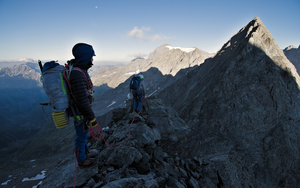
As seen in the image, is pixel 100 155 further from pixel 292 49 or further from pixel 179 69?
pixel 292 49

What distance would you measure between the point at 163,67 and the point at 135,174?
107 metres

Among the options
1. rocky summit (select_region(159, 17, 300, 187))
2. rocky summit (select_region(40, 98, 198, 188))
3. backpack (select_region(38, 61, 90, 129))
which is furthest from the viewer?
rocky summit (select_region(159, 17, 300, 187))

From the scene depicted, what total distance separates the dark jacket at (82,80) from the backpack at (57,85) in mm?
184

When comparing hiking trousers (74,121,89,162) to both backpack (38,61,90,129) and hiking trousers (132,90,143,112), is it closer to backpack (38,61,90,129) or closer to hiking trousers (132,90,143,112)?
backpack (38,61,90,129)

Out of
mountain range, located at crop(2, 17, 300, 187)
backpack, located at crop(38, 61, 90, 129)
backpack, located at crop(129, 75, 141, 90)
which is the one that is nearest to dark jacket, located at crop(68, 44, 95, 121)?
backpack, located at crop(38, 61, 90, 129)

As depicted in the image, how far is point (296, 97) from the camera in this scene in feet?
53.9

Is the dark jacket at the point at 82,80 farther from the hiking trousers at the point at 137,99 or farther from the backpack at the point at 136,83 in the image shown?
the hiking trousers at the point at 137,99

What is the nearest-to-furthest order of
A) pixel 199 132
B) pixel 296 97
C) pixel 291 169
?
pixel 291 169 → pixel 296 97 → pixel 199 132

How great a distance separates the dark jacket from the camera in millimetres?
3787

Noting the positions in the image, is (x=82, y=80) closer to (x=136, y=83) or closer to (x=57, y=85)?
(x=57, y=85)

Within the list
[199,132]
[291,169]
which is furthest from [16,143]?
[291,169]

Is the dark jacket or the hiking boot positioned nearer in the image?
the dark jacket

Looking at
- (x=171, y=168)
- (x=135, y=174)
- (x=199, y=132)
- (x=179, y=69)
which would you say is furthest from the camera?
(x=179, y=69)

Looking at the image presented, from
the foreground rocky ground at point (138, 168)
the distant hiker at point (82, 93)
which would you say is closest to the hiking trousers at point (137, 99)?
the foreground rocky ground at point (138, 168)
